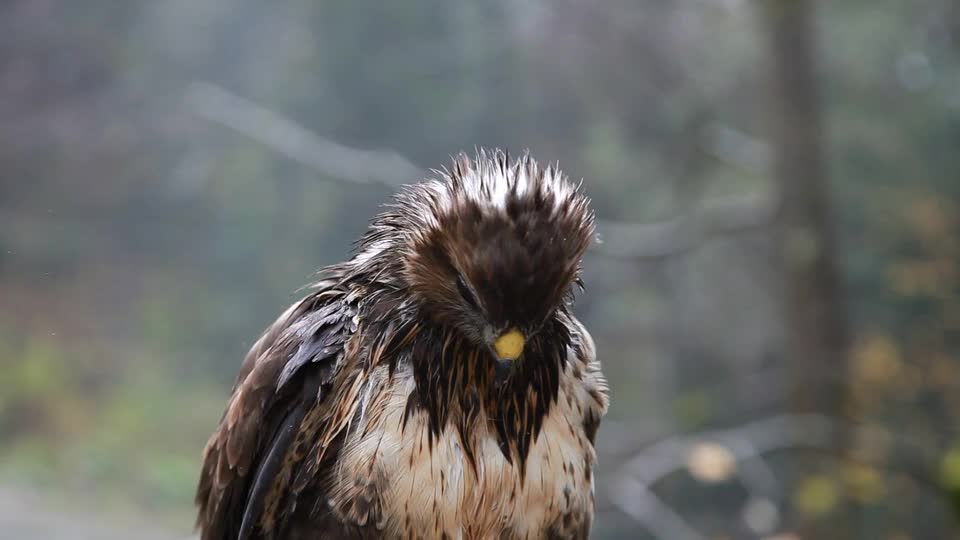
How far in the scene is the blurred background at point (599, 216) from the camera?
9.02 ft

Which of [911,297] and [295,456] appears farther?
[911,297]

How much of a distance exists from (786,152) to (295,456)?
2.59 m

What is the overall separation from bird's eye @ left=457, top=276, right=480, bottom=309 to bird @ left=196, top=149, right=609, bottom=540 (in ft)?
0.10

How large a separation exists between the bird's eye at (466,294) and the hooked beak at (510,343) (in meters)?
0.06

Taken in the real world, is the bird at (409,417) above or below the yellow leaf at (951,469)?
below

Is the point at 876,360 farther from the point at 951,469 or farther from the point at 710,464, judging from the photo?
the point at 710,464

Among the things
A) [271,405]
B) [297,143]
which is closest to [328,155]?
[297,143]

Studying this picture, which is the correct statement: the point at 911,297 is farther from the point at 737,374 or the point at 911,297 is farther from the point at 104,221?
the point at 104,221

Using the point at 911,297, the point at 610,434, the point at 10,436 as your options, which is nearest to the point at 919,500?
the point at 911,297

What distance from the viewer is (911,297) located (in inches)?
135

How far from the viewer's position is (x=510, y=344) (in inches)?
41.8

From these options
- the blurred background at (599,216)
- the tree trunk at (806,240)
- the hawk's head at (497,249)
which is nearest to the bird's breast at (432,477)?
the hawk's head at (497,249)

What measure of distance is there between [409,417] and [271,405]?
7.7 inches

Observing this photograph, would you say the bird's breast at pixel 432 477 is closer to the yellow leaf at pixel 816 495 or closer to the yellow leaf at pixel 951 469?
the yellow leaf at pixel 816 495
